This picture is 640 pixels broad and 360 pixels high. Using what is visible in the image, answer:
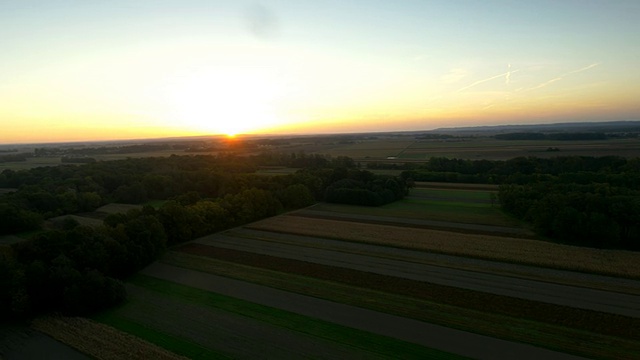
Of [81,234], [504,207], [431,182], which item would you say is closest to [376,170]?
[431,182]

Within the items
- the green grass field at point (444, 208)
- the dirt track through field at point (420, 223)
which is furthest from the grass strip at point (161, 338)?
the green grass field at point (444, 208)

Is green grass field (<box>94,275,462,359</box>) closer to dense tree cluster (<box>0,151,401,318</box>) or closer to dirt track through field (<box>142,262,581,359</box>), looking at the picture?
dirt track through field (<box>142,262,581,359</box>)

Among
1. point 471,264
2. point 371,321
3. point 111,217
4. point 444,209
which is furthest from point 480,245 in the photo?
point 111,217

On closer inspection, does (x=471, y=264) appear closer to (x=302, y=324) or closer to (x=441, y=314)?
(x=441, y=314)

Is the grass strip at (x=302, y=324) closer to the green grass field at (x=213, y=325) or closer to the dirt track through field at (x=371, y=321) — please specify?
the green grass field at (x=213, y=325)

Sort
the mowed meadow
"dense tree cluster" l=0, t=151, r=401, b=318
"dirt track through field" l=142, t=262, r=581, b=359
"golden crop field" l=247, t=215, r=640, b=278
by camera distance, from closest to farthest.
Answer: "dirt track through field" l=142, t=262, r=581, b=359 → the mowed meadow → "dense tree cluster" l=0, t=151, r=401, b=318 → "golden crop field" l=247, t=215, r=640, b=278

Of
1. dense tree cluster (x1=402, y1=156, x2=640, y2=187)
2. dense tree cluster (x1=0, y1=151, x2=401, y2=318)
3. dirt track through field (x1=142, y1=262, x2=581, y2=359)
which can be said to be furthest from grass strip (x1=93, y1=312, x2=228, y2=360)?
dense tree cluster (x1=402, y1=156, x2=640, y2=187)
